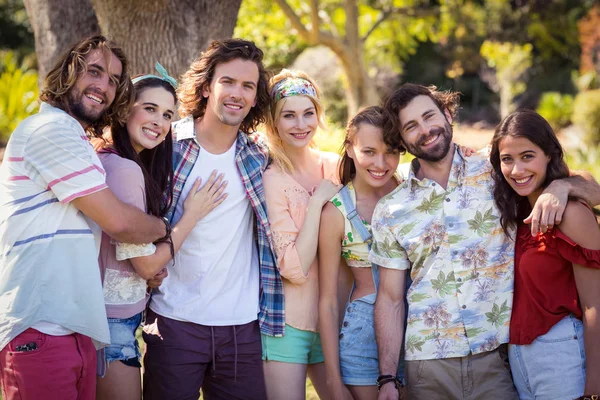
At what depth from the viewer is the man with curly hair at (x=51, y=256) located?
2779 mm

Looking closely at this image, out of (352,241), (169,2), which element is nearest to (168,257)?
(352,241)

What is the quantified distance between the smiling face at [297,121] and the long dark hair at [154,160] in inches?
26.4

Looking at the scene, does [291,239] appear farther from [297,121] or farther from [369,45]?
[369,45]

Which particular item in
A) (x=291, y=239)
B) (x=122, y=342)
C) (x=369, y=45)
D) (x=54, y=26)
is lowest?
(x=122, y=342)

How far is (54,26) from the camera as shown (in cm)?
565

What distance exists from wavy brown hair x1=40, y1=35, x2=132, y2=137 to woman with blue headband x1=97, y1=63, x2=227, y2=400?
0.17 metres

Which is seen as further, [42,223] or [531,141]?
[531,141]

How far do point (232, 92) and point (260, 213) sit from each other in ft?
2.34

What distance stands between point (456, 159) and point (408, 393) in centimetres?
Result: 129

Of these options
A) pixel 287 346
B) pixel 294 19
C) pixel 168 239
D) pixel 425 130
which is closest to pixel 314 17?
pixel 294 19

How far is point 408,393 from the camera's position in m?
3.50

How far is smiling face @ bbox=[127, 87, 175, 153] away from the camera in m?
3.43

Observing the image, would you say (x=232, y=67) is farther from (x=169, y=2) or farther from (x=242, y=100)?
(x=169, y=2)

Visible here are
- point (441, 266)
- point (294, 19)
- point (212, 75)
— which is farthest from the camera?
point (294, 19)
